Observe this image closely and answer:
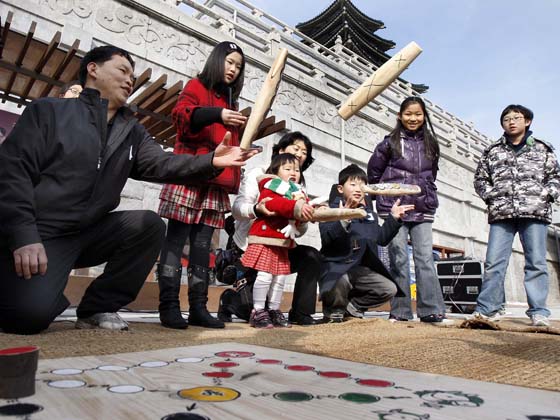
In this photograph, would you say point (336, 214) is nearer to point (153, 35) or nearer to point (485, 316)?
point (485, 316)

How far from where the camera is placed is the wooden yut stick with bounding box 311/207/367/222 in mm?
1908

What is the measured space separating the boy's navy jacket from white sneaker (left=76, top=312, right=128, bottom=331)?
1.33 m

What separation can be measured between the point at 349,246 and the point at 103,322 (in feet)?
5.22

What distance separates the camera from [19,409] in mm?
571

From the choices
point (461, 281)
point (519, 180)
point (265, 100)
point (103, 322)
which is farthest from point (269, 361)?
point (461, 281)

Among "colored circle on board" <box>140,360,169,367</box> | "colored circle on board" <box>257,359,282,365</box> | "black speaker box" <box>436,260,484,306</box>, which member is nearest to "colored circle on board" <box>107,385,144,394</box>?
"colored circle on board" <box>140,360,169,367</box>

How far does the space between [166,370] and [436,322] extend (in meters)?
2.12

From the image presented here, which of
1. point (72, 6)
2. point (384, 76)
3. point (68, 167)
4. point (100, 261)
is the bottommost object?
point (100, 261)

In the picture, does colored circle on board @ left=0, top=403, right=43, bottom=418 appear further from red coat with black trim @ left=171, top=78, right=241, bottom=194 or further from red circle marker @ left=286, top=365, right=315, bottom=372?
red coat with black trim @ left=171, top=78, right=241, bottom=194

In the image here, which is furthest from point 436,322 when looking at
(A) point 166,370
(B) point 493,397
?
(A) point 166,370

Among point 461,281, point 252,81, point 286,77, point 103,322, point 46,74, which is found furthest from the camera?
point 286,77

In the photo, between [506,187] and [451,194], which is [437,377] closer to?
[506,187]

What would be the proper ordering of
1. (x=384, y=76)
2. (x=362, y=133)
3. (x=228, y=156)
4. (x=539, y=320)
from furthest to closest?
(x=362, y=133), (x=384, y=76), (x=539, y=320), (x=228, y=156)

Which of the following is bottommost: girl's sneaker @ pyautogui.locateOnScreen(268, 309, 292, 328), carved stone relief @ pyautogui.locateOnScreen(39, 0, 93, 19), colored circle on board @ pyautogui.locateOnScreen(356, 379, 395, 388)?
girl's sneaker @ pyautogui.locateOnScreen(268, 309, 292, 328)
